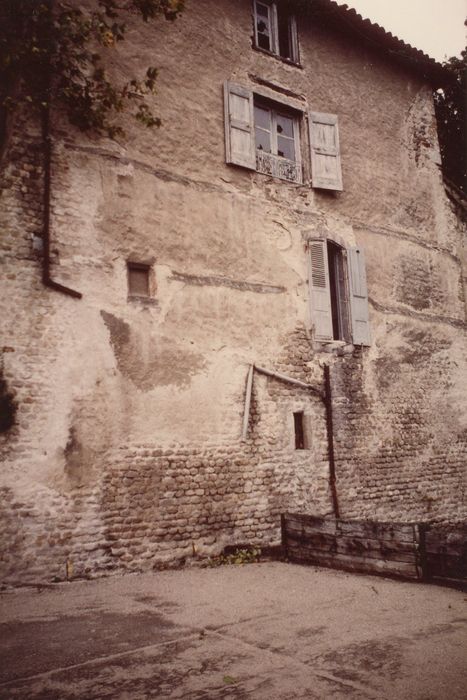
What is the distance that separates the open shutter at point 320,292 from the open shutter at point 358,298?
543mm

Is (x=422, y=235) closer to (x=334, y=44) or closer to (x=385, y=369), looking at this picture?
(x=385, y=369)

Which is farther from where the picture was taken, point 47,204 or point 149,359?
point 149,359

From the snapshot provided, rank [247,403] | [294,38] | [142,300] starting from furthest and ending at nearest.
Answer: [294,38]
[247,403]
[142,300]

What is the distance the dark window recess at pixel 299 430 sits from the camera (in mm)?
8516

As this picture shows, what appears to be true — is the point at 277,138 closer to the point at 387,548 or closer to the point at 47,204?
the point at 47,204

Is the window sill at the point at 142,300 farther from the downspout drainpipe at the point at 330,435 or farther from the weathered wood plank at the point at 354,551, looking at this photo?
the weathered wood plank at the point at 354,551

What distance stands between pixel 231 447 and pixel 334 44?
27.4 ft

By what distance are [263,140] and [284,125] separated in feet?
2.29

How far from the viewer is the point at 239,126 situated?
872 cm

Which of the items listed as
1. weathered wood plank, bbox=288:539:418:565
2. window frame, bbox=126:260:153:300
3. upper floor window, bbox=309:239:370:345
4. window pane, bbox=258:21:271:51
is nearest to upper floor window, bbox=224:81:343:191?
window pane, bbox=258:21:271:51

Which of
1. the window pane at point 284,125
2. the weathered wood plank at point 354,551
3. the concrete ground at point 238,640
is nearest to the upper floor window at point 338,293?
the window pane at point 284,125

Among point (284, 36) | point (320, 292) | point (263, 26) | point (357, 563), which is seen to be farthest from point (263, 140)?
point (357, 563)

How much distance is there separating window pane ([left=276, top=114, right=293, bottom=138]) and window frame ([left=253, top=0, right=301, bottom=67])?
3.48 feet

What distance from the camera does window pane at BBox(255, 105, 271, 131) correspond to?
931 cm
